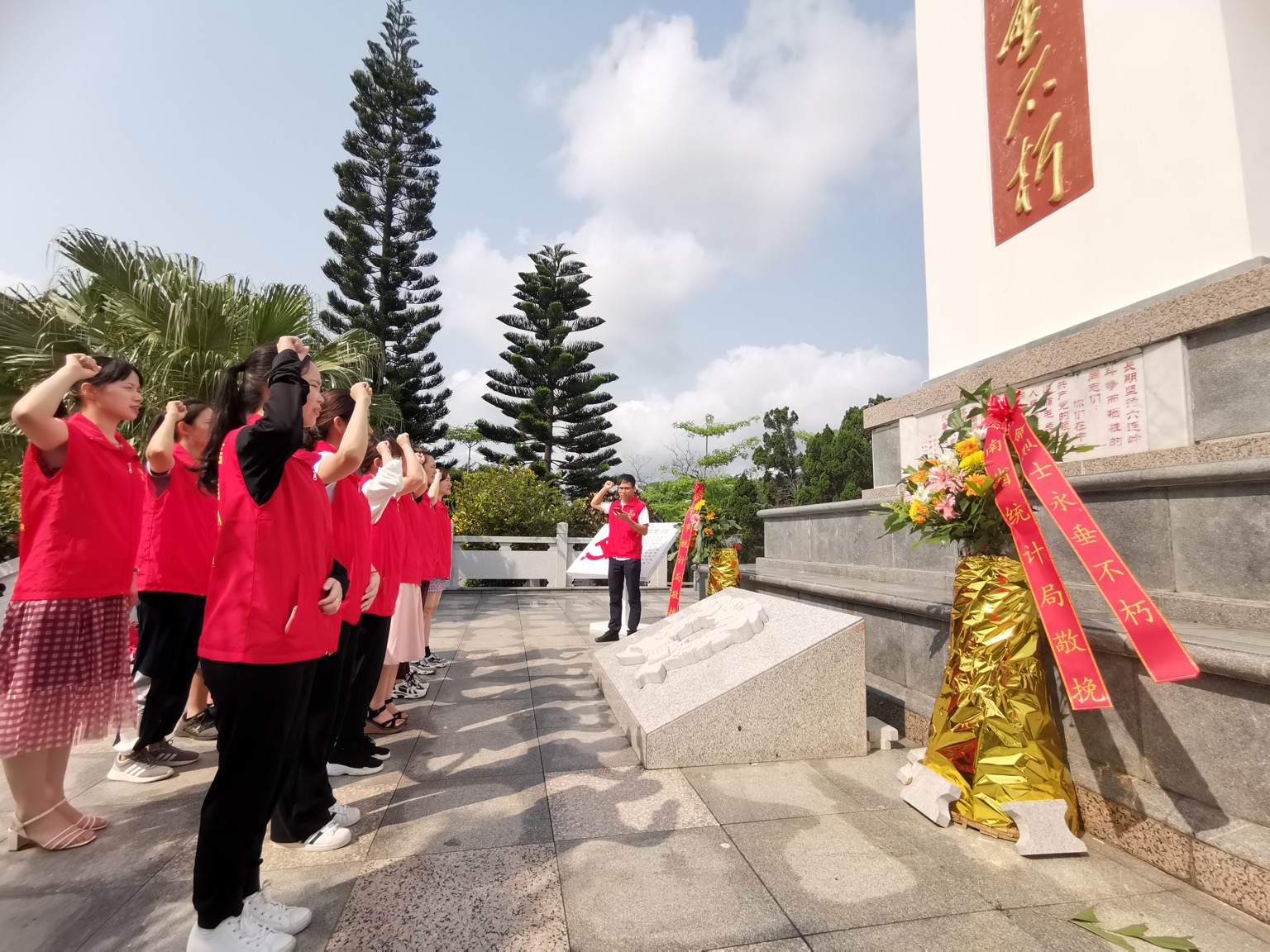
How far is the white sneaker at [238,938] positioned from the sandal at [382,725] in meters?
1.85

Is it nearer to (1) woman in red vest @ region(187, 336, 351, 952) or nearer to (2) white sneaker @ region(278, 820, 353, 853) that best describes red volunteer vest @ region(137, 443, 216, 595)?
(2) white sneaker @ region(278, 820, 353, 853)

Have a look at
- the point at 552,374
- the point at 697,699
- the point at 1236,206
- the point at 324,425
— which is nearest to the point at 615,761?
the point at 697,699

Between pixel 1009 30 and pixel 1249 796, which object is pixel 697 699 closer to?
pixel 1249 796

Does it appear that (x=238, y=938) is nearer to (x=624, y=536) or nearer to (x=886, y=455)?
(x=624, y=536)

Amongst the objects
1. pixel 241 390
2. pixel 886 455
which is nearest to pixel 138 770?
pixel 241 390

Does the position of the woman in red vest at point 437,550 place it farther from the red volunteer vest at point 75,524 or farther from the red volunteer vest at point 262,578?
the red volunteer vest at point 262,578

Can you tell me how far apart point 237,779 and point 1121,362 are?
4.46 m

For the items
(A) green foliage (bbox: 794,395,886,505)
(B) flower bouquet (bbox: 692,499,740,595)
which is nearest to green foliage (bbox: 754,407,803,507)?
(A) green foliage (bbox: 794,395,886,505)

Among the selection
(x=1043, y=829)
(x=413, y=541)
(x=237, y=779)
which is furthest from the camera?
(x=413, y=541)

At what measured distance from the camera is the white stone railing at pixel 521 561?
11.8m

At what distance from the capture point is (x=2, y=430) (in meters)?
5.68

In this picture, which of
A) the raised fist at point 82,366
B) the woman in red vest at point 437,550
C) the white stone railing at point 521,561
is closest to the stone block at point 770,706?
the woman in red vest at point 437,550

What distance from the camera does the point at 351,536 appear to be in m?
2.32

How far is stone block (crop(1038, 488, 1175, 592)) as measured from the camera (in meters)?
2.66
